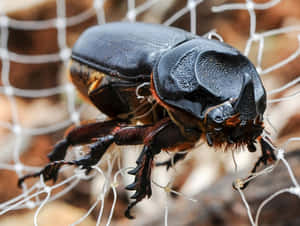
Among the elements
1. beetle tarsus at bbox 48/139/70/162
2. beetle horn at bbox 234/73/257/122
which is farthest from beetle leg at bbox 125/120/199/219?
beetle tarsus at bbox 48/139/70/162

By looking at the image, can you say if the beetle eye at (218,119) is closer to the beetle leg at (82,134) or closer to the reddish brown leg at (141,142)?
the reddish brown leg at (141,142)

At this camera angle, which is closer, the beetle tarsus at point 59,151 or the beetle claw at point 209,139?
the beetle claw at point 209,139

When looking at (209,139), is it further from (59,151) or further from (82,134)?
(59,151)

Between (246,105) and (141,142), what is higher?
(246,105)

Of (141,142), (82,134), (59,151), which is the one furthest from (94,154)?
(59,151)

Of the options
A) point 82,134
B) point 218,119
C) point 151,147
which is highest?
point 218,119

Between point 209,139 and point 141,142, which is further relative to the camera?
point 141,142

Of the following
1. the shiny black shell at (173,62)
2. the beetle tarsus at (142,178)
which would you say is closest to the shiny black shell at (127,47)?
the shiny black shell at (173,62)
